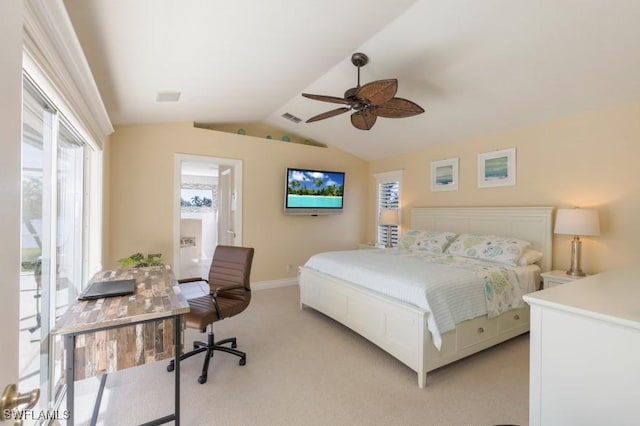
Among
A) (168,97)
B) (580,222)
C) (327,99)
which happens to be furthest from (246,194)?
(580,222)

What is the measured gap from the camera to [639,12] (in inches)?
79.0

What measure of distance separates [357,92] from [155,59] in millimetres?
1676

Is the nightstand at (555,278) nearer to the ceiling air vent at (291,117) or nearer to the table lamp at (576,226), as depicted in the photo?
the table lamp at (576,226)

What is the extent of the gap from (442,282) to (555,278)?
1.50 meters

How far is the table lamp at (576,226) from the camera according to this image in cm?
285

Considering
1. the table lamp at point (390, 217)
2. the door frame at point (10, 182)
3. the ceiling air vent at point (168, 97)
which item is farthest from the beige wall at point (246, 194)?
the door frame at point (10, 182)

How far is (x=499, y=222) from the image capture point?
3.79 metres

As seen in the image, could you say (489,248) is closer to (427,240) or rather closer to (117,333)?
(427,240)

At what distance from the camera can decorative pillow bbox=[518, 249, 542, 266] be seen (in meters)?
3.18

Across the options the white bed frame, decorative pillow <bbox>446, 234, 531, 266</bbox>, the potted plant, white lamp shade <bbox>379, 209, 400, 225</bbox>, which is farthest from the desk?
white lamp shade <bbox>379, 209, 400, 225</bbox>

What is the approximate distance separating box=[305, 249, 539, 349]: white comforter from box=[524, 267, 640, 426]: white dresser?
3.09 feet

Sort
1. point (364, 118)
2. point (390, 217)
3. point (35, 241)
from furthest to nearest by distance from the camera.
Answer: point (390, 217) → point (364, 118) → point (35, 241)

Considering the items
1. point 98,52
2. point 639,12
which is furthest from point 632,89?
point 98,52

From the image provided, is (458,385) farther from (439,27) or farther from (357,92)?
(439,27)
